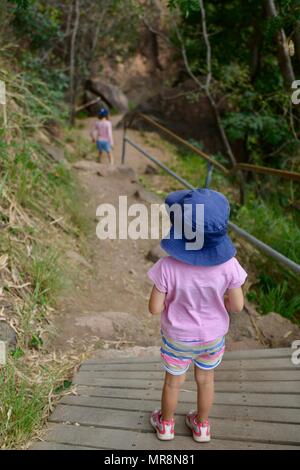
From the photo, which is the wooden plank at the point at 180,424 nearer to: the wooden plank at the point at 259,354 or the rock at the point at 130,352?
the wooden plank at the point at 259,354

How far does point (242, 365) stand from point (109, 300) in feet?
5.65

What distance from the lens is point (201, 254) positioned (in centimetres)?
182

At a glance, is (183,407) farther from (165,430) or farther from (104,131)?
(104,131)

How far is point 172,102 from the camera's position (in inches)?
469

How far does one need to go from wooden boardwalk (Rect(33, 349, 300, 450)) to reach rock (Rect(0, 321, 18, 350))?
413mm

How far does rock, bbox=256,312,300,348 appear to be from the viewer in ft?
10.6

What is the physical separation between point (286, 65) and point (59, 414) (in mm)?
5656

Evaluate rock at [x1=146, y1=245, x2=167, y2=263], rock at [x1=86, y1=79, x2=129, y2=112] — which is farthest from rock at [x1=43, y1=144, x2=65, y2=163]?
rock at [x1=86, y1=79, x2=129, y2=112]

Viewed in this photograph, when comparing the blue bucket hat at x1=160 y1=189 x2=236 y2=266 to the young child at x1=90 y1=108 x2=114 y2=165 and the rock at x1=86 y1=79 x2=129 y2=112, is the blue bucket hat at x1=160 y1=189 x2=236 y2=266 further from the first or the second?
the rock at x1=86 y1=79 x2=129 y2=112

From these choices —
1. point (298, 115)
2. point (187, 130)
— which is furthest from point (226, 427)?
point (187, 130)

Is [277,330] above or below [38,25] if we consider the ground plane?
below

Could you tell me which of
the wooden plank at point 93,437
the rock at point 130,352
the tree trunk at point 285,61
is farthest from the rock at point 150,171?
the wooden plank at point 93,437

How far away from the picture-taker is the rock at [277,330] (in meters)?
3.23

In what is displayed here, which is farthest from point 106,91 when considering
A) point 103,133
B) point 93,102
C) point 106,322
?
point 106,322
